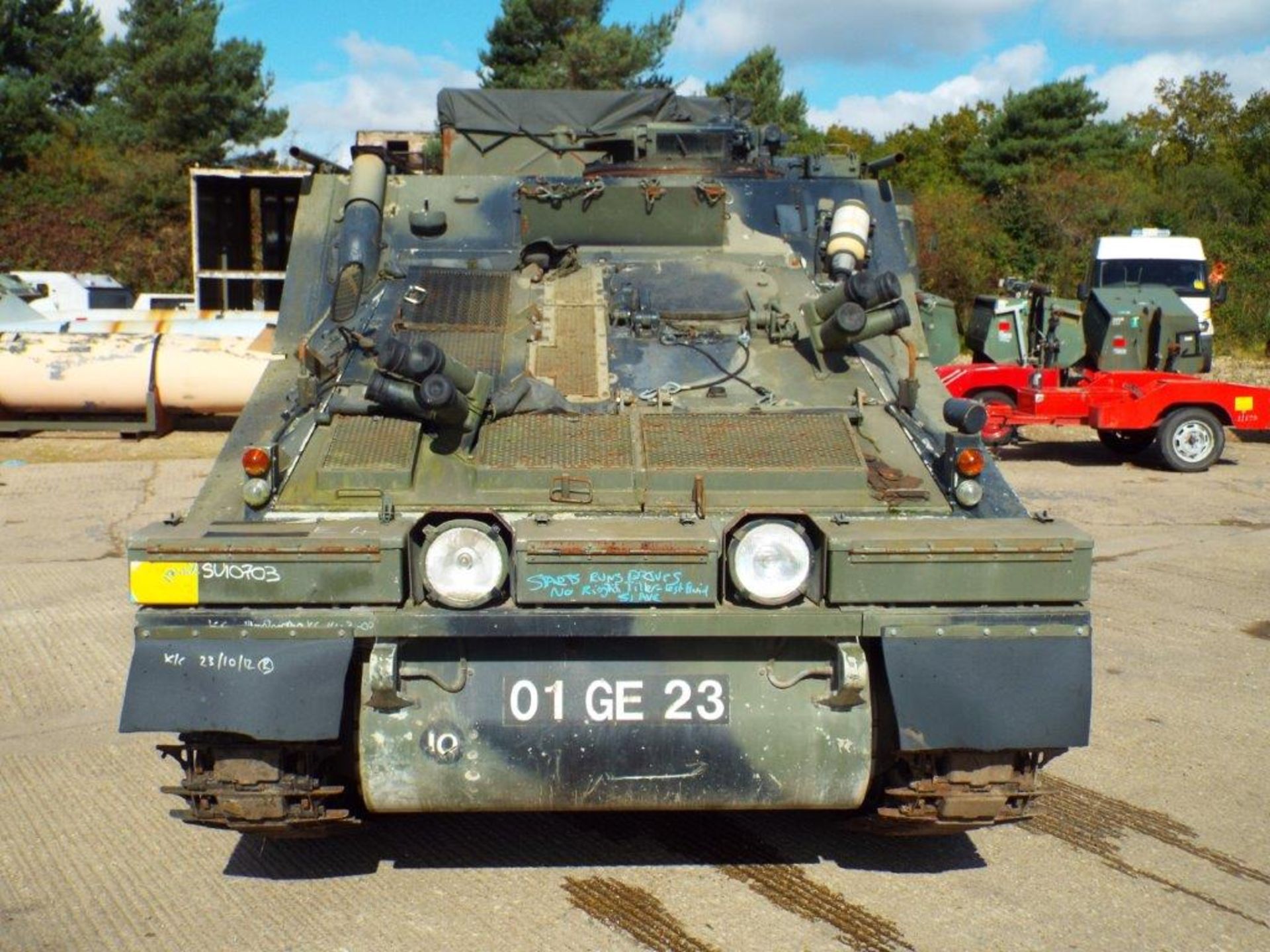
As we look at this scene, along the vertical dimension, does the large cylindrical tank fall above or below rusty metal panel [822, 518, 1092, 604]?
above

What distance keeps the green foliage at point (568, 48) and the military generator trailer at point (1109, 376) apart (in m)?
14.9

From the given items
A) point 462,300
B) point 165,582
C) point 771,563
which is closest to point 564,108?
point 462,300

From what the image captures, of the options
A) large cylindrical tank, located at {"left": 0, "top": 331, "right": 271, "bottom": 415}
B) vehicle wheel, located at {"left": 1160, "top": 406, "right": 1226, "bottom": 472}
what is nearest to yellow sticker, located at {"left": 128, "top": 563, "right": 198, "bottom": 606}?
large cylindrical tank, located at {"left": 0, "top": 331, "right": 271, "bottom": 415}

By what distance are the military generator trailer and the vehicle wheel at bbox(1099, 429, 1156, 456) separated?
0.02 meters

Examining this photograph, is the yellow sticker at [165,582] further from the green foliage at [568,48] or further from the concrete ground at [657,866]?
the green foliage at [568,48]

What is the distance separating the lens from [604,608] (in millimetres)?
4207

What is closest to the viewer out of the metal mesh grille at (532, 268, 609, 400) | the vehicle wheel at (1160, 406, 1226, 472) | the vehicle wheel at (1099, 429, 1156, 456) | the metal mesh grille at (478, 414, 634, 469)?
the metal mesh grille at (478, 414, 634, 469)

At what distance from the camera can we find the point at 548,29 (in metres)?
34.7

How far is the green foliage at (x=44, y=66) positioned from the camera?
3731cm

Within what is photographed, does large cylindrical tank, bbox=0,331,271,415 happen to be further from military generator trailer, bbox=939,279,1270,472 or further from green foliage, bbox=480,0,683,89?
green foliage, bbox=480,0,683,89

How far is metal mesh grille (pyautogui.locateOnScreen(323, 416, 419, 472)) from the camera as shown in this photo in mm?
4695

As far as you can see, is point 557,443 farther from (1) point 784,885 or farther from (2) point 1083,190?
(2) point 1083,190

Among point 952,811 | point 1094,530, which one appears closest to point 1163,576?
point 1094,530

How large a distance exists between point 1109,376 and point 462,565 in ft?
43.0
